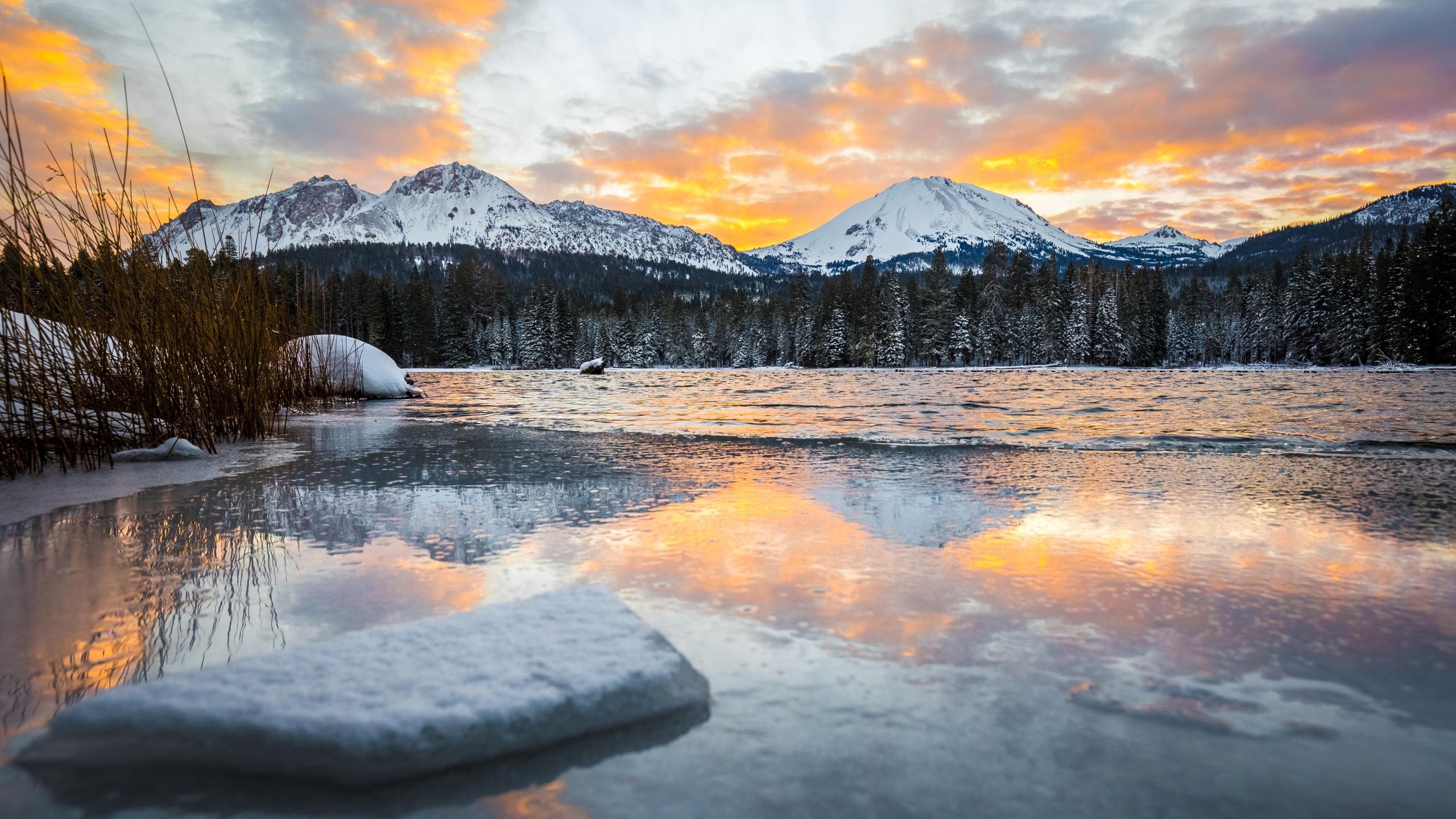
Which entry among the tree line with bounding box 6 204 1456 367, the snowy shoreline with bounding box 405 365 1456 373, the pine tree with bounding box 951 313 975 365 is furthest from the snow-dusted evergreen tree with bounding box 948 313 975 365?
the snowy shoreline with bounding box 405 365 1456 373

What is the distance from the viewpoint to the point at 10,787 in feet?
3.45

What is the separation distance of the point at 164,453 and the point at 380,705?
4.59m

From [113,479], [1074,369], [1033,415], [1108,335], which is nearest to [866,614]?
[113,479]

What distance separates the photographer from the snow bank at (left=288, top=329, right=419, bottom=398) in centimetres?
1147

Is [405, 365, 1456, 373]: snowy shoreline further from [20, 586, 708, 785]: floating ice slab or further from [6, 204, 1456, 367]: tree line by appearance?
[20, 586, 708, 785]: floating ice slab

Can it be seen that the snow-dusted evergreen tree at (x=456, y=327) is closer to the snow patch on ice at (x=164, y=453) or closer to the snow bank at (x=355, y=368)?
the snow bank at (x=355, y=368)

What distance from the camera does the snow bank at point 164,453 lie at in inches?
175

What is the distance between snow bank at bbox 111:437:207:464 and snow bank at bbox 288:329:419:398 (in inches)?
245

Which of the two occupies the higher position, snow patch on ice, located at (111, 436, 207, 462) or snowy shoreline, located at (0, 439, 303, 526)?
snow patch on ice, located at (111, 436, 207, 462)

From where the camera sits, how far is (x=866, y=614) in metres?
1.81

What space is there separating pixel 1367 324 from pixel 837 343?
37958mm

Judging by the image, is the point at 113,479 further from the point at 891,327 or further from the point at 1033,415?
the point at 891,327

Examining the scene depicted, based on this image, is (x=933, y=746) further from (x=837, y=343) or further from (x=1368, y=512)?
(x=837, y=343)

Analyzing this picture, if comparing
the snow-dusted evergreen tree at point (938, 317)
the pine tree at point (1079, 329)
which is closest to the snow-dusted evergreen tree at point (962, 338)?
the snow-dusted evergreen tree at point (938, 317)
